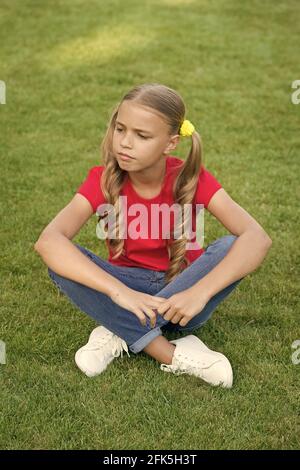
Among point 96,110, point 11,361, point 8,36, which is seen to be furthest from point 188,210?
point 8,36

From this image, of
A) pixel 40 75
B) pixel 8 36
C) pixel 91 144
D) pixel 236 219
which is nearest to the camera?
pixel 236 219

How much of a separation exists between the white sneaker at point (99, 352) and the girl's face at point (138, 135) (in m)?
0.63

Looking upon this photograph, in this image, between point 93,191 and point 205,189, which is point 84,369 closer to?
point 93,191

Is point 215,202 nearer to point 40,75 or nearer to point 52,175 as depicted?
point 52,175

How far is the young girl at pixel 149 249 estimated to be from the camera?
2.66m

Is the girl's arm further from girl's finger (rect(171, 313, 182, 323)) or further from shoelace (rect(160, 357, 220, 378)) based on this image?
shoelace (rect(160, 357, 220, 378))

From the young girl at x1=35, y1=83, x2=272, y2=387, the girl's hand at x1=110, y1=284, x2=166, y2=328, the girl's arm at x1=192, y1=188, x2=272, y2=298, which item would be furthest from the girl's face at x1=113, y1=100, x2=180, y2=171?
the girl's hand at x1=110, y1=284, x2=166, y2=328

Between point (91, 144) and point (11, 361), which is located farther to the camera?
point (91, 144)

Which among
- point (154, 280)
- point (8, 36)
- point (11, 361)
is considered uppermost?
point (154, 280)

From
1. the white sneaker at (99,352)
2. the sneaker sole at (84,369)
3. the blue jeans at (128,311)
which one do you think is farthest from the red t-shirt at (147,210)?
the sneaker sole at (84,369)

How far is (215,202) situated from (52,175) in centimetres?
199

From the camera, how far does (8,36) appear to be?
721 cm

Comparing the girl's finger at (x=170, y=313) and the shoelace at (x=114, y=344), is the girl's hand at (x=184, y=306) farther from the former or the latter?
the shoelace at (x=114, y=344)

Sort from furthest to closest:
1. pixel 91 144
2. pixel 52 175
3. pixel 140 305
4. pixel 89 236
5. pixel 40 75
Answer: pixel 40 75 → pixel 91 144 → pixel 52 175 → pixel 89 236 → pixel 140 305
